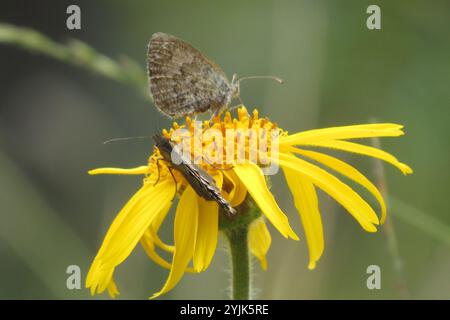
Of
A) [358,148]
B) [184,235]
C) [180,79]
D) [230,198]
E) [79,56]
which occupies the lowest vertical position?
[184,235]

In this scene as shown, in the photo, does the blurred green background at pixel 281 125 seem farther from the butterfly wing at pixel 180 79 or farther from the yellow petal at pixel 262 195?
the butterfly wing at pixel 180 79

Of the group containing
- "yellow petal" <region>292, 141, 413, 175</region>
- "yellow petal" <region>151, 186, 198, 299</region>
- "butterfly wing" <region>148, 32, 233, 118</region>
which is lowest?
"yellow petal" <region>151, 186, 198, 299</region>

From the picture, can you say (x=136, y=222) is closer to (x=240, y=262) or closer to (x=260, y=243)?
(x=240, y=262)

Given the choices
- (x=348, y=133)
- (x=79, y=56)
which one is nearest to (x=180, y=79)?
(x=79, y=56)

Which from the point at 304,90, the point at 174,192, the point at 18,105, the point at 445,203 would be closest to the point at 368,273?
the point at 445,203

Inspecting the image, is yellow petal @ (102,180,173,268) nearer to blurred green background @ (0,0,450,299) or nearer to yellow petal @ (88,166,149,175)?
yellow petal @ (88,166,149,175)

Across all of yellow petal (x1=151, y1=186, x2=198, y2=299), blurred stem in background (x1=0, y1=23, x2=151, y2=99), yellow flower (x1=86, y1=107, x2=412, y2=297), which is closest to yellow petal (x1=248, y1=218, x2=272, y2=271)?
yellow flower (x1=86, y1=107, x2=412, y2=297)
